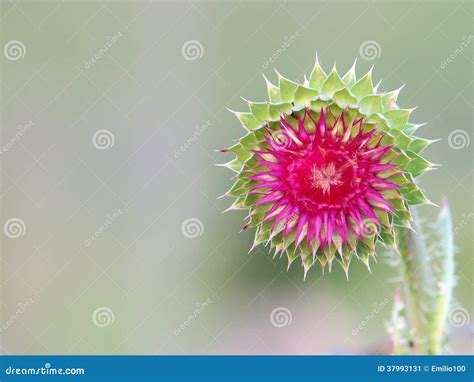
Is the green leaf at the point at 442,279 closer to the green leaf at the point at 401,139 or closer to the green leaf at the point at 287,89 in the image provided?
the green leaf at the point at 401,139

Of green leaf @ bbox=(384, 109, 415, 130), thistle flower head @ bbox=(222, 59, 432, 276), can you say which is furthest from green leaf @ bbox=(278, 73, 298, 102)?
green leaf @ bbox=(384, 109, 415, 130)

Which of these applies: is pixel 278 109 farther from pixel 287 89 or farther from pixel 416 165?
pixel 416 165

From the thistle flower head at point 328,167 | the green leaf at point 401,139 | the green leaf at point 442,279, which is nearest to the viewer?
the thistle flower head at point 328,167

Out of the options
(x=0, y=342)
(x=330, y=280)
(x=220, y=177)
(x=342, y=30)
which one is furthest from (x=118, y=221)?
(x=342, y=30)

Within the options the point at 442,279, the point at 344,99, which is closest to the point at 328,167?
the point at 344,99

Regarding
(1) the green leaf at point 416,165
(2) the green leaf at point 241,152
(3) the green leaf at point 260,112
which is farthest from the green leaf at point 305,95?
(1) the green leaf at point 416,165

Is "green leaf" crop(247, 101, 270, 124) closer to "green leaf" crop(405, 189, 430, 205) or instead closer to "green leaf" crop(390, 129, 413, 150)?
"green leaf" crop(390, 129, 413, 150)
